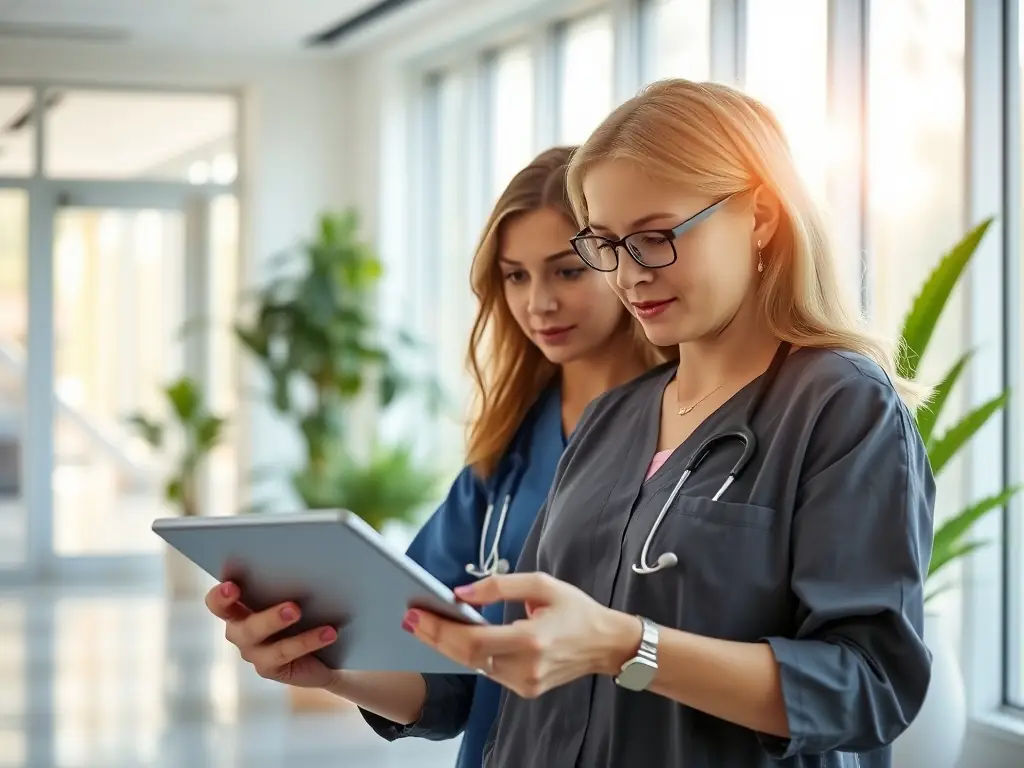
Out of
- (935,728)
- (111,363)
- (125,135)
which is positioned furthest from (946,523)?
(125,135)

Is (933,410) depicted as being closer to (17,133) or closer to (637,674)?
(637,674)

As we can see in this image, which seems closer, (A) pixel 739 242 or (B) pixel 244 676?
(A) pixel 739 242

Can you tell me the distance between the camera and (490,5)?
22.4 feet

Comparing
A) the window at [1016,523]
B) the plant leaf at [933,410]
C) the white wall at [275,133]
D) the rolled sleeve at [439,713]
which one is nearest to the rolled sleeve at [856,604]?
the rolled sleeve at [439,713]

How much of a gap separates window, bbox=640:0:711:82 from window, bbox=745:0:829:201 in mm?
237

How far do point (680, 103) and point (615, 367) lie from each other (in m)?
0.70

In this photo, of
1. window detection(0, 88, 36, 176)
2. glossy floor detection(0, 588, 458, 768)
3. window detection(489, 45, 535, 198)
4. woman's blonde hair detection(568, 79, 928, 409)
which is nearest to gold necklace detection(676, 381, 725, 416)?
woman's blonde hair detection(568, 79, 928, 409)

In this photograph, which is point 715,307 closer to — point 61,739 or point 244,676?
point 61,739

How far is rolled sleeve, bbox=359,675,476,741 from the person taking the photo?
5.75 ft

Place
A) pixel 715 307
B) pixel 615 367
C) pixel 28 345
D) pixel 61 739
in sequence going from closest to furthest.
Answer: pixel 715 307 < pixel 615 367 < pixel 61 739 < pixel 28 345

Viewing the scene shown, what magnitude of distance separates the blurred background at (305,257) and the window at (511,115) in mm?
23

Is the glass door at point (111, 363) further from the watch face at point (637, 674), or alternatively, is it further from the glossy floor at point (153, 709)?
the watch face at point (637, 674)

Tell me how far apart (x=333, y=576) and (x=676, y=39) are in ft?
15.7

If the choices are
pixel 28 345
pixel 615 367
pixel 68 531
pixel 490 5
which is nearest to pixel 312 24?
pixel 490 5
